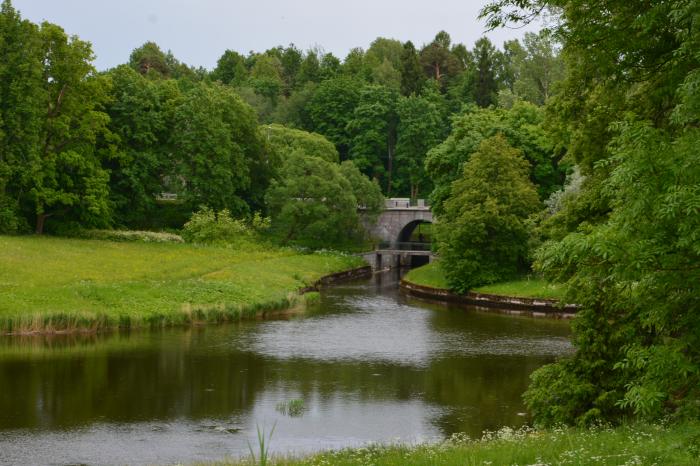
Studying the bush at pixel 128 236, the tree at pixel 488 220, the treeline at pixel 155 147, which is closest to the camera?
the tree at pixel 488 220

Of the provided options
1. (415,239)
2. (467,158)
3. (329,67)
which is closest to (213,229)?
(467,158)

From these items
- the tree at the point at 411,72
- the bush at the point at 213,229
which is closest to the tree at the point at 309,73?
the tree at the point at 411,72

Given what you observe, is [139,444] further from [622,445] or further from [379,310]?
[379,310]

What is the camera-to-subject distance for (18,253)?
50.8 m

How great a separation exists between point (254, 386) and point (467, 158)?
121 ft

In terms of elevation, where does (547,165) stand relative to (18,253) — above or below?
above

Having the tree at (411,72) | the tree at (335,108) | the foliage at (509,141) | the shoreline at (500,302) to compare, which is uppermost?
the tree at (411,72)

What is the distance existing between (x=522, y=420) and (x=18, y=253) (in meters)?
35.2

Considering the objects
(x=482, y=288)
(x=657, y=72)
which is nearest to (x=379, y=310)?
(x=482, y=288)

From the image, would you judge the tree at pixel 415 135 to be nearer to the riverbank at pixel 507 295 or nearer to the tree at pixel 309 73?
the tree at pixel 309 73

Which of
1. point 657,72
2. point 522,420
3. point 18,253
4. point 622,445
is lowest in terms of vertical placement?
point 522,420

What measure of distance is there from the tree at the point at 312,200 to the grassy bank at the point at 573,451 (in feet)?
176

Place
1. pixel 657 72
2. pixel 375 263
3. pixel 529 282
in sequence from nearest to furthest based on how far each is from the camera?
pixel 657 72 < pixel 529 282 < pixel 375 263

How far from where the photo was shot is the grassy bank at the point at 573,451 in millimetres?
12969
